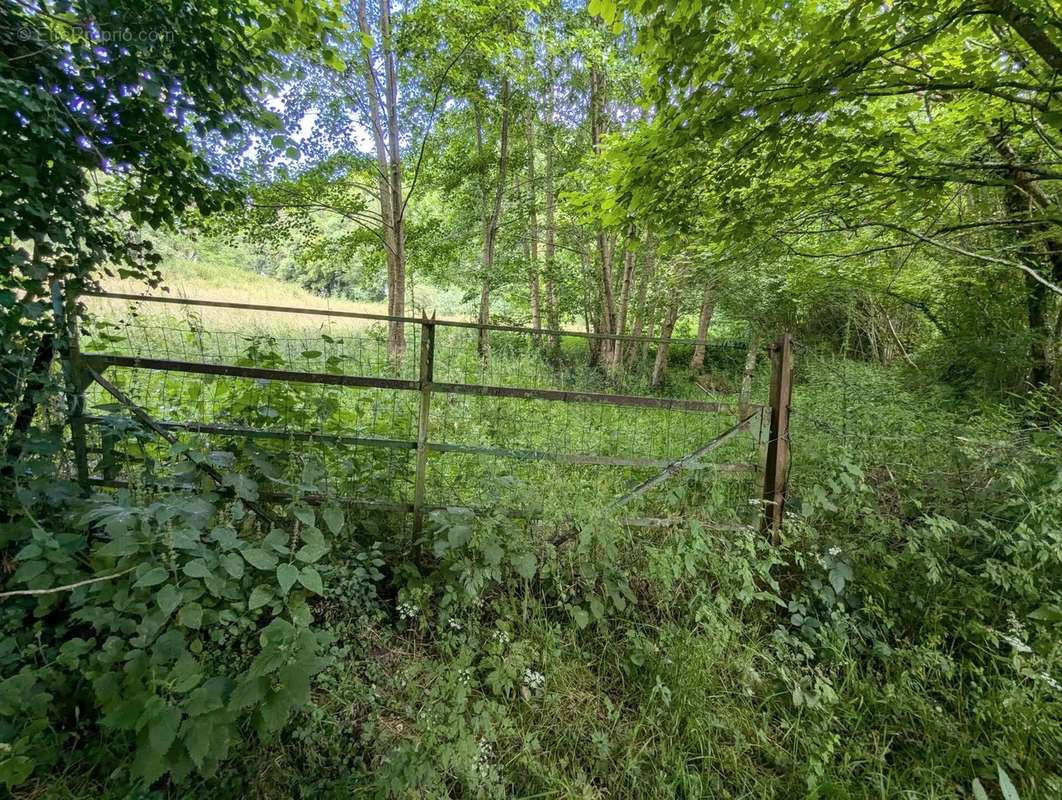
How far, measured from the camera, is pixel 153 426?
2545mm

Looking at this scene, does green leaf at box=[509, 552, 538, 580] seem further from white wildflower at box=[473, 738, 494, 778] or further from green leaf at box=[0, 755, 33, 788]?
green leaf at box=[0, 755, 33, 788]

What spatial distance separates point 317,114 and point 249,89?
629 centimetres

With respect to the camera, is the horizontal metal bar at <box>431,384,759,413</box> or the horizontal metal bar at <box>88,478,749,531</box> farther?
the horizontal metal bar at <box>431,384,759,413</box>

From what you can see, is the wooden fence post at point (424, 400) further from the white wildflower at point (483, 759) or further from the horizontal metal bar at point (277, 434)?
the white wildflower at point (483, 759)

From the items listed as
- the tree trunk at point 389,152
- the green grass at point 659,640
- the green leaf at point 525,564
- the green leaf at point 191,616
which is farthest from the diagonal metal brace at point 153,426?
the tree trunk at point 389,152

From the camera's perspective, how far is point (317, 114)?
8.04 m

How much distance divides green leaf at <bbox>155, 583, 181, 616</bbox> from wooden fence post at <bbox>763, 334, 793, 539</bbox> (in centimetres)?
314

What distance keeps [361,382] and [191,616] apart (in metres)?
1.45

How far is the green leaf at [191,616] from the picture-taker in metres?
1.64

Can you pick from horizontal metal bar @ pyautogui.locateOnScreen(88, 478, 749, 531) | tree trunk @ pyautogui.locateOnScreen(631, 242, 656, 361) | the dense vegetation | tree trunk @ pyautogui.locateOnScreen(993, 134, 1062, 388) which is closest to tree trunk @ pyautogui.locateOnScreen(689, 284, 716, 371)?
tree trunk @ pyautogui.locateOnScreen(631, 242, 656, 361)

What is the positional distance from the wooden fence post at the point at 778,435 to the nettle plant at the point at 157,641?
2.68 m

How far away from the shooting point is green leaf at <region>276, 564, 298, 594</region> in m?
1.68

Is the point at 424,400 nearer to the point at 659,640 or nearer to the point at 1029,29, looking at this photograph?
the point at 659,640

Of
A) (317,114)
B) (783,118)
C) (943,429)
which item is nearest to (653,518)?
(783,118)
